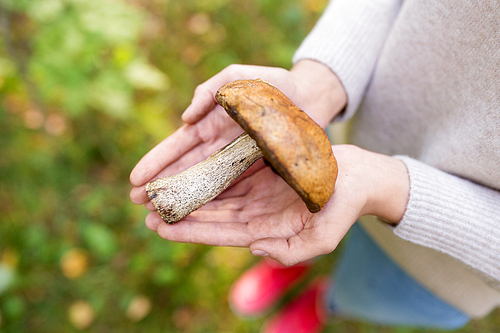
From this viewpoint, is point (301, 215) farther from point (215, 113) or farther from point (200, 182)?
point (215, 113)

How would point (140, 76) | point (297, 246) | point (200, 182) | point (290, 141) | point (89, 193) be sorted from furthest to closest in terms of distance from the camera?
point (89, 193) → point (140, 76) → point (200, 182) → point (297, 246) → point (290, 141)

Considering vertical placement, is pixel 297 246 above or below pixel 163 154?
below

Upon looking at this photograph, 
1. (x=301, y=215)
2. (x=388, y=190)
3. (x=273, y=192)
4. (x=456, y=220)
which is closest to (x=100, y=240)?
(x=273, y=192)

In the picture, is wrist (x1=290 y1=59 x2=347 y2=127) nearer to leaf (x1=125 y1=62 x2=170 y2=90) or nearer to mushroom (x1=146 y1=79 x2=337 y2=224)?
mushroom (x1=146 y1=79 x2=337 y2=224)

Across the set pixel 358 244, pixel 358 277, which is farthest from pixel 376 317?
pixel 358 244

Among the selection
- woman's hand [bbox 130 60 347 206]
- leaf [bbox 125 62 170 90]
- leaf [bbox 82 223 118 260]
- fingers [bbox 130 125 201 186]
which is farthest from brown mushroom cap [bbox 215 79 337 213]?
leaf [bbox 82 223 118 260]

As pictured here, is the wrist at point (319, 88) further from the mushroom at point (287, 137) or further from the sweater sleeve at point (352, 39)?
the mushroom at point (287, 137)

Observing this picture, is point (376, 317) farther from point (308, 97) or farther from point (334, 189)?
point (308, 97)
